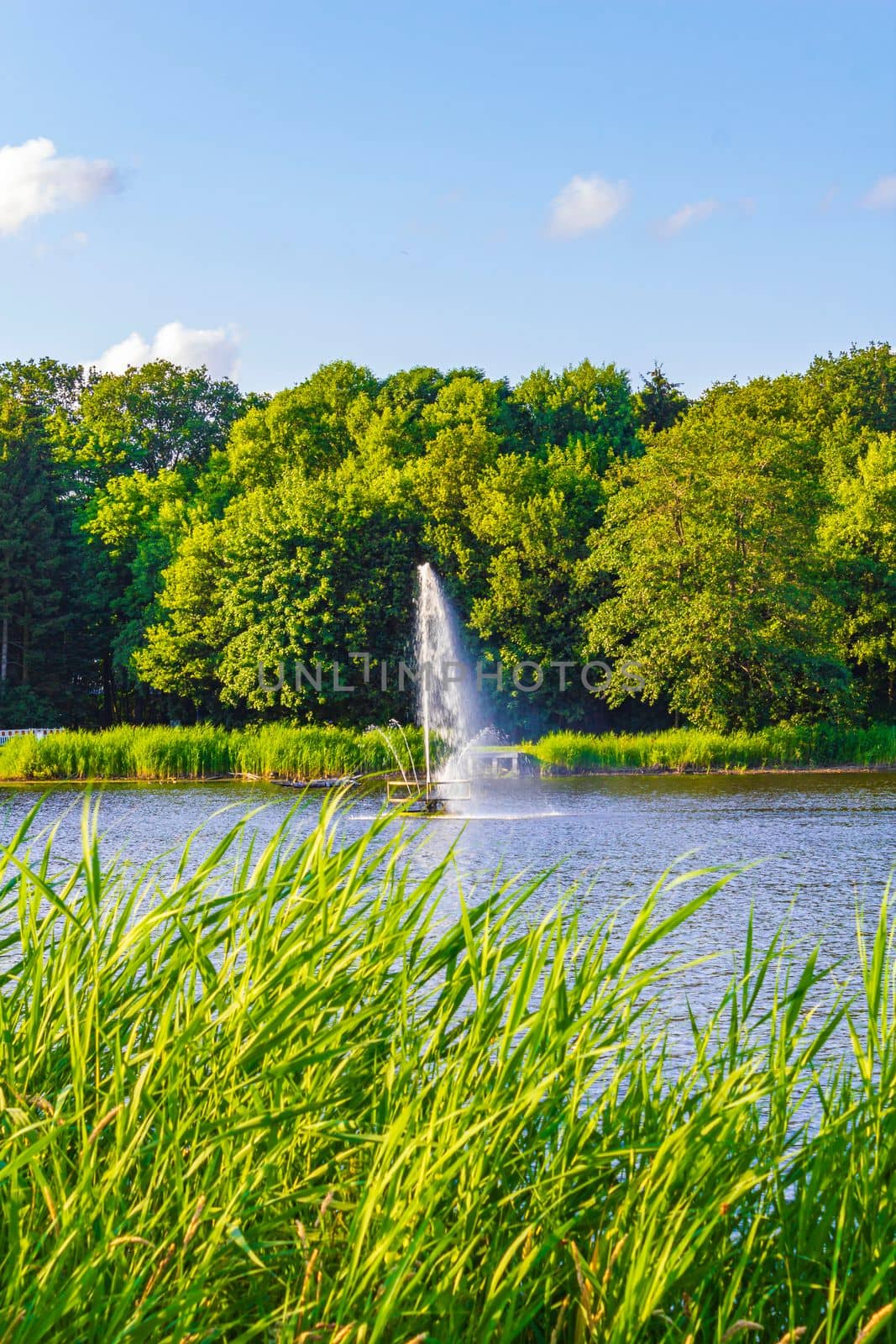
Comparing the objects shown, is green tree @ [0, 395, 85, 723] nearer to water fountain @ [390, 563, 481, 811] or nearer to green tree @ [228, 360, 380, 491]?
green tree @ [228, 360, 380, 491]

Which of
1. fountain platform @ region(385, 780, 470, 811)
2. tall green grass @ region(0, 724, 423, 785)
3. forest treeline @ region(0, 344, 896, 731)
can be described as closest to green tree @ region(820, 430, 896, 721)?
forest treeline @ region(0, 344, 896, 731)

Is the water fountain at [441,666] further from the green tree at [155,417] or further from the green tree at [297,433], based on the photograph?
the green tree at [155,417]

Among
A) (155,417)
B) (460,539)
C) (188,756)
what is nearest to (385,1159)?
(188,756)

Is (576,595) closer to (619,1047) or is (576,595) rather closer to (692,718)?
(692,718)

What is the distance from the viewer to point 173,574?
131 ft

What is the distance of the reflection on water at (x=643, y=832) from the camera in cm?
1120

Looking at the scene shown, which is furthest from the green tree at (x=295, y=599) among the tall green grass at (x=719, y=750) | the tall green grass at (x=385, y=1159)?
the tall green grass at (x=385, y=1159)

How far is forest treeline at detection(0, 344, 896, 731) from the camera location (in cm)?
3309

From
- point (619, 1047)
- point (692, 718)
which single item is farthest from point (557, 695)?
point (619, 1047)

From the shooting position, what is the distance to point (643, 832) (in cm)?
1762

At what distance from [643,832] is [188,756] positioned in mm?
12290

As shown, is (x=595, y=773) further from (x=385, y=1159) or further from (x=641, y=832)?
(x=385, y=1159)

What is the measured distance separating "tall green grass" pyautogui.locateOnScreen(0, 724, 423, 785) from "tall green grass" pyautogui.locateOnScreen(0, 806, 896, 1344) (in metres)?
23.2

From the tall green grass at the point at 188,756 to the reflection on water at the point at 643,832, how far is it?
1.21 m
